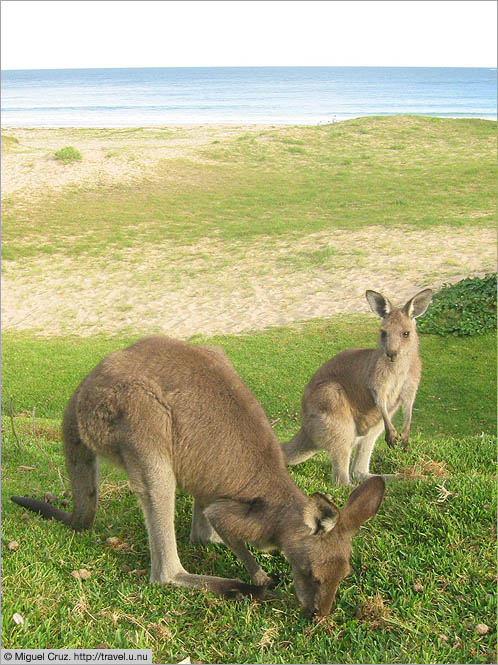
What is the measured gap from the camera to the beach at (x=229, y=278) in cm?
1066

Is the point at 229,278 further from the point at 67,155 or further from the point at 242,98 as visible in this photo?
the point at 242,98

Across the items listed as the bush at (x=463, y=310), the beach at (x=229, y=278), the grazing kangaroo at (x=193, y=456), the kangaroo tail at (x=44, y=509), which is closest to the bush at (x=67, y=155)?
the beach at (x=229, y=278)

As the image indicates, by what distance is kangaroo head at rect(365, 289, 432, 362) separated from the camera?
4.36 metres

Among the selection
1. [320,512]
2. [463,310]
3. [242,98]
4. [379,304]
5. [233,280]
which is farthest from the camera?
[242,98]

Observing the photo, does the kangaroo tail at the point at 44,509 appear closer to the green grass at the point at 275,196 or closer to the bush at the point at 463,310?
the bush at the point at 463,310

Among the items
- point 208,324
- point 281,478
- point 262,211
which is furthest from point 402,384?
point 262,211

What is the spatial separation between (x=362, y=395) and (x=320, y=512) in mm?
1823

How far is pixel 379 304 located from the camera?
4.54 metres

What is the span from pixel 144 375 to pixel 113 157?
58.9ft

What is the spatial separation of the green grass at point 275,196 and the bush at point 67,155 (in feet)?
6.87

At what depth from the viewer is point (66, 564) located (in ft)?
10.3

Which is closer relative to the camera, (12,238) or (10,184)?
(12,238)

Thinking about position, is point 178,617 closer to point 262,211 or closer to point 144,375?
point 144,375

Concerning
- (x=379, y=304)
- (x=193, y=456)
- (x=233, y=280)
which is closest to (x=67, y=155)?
(x=233, y=280)
